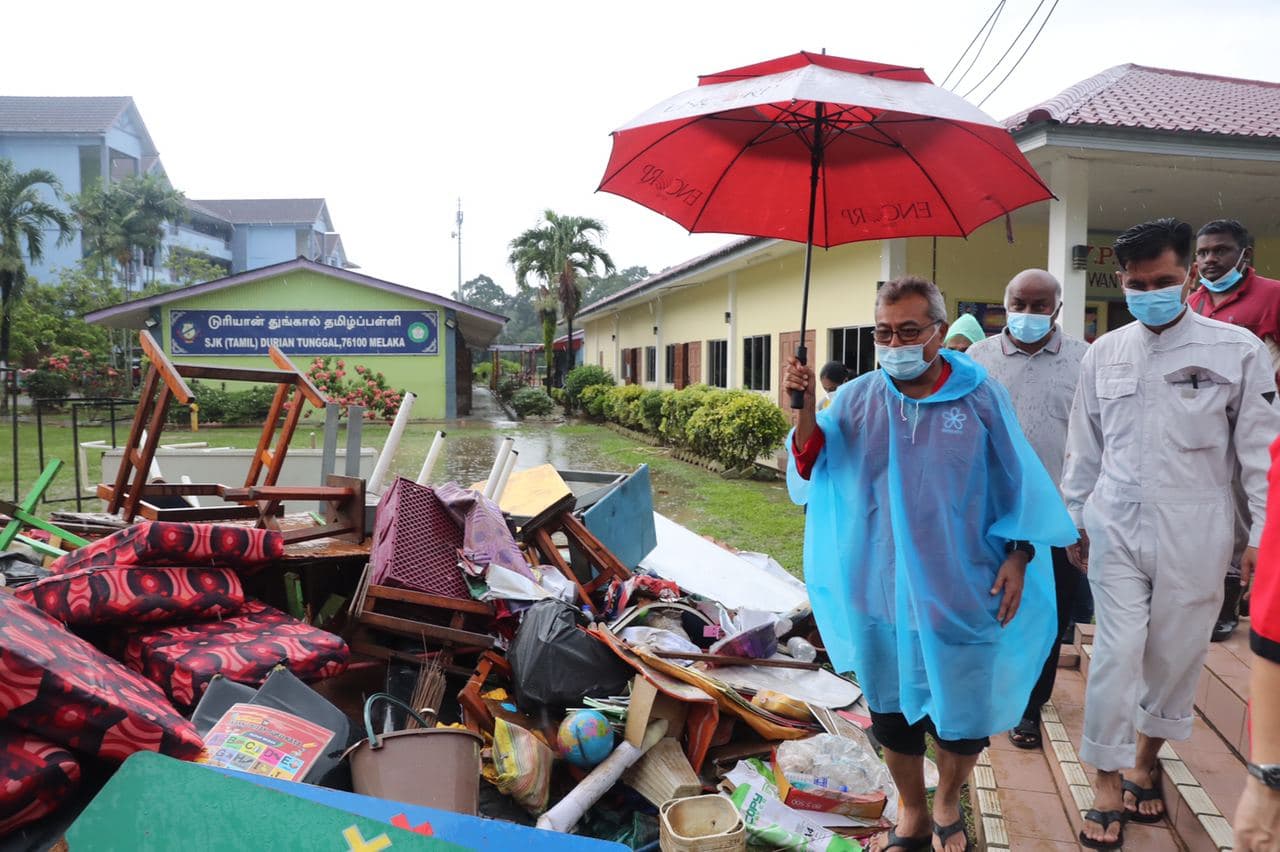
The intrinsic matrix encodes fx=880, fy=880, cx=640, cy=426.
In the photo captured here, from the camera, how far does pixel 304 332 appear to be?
21.6 metres

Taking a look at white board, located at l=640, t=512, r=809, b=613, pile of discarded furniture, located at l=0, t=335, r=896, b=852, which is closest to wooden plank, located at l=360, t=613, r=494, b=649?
pile of discarded furniture, located at l=0, t=335, r=896, b=852

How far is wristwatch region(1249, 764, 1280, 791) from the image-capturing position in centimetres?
115

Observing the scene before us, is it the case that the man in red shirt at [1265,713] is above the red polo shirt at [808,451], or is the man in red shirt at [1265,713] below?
below

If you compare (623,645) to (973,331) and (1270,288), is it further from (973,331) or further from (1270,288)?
(1270,288)

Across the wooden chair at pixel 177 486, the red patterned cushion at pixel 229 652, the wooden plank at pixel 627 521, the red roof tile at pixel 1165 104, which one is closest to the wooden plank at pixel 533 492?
the wooden plank at pixel 627 521

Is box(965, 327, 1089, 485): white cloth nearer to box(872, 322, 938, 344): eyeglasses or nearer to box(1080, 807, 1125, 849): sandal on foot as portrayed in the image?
box(872, 322, 938, 344): eyeglasses

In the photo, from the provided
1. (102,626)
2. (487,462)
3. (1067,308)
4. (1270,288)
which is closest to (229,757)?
(102,626)

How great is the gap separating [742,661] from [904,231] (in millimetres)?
2026

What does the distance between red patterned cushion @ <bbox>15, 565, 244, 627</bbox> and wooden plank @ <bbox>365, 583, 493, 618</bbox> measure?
0.56 meters

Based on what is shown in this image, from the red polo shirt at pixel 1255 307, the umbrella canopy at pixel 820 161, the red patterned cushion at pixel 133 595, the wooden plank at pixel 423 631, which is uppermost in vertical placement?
the umbrella canopy at pixel 820 161

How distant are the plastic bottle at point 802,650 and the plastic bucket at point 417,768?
6.90 feet

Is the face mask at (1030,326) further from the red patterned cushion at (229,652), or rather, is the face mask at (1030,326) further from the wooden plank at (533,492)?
the red patterned cushion at (229,652)

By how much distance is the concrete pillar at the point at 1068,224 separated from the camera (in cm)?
770

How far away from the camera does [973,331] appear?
4.40m
